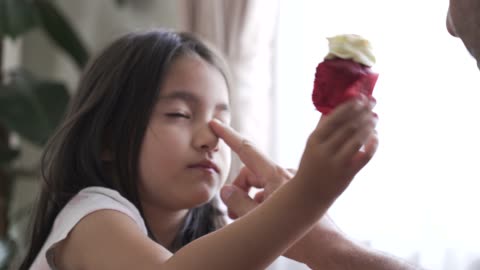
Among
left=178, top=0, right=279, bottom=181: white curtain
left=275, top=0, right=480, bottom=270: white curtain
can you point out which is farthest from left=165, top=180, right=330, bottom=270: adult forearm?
left=178, top=0, right=279, bottom=181: white curtain

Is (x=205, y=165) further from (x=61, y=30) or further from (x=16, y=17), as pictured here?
(x=61, y=30)

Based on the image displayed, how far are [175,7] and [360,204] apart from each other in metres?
1.33

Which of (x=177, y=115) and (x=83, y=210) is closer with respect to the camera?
(x=83, y=210)

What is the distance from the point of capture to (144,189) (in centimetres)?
115

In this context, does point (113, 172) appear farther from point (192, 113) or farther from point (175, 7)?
point (175, 7)

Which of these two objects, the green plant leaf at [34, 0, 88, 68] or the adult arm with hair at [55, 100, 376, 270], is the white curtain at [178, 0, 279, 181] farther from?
the adult arm with hair at [55, 100, 376, 270]

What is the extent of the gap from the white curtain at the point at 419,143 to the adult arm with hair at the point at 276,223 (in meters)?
0.88

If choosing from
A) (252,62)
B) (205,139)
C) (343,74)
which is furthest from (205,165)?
(252,62)

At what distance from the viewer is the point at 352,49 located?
79 centimetres

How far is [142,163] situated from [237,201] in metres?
0.17

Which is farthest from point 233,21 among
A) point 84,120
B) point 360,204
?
point 84,120

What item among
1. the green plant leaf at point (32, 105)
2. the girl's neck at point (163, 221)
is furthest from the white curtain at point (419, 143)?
the green plant leaf at point (32, 105)

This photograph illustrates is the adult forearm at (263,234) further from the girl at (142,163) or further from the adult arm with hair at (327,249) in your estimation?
the adult arm with hair at (327,249)

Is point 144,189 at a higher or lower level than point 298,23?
lower
